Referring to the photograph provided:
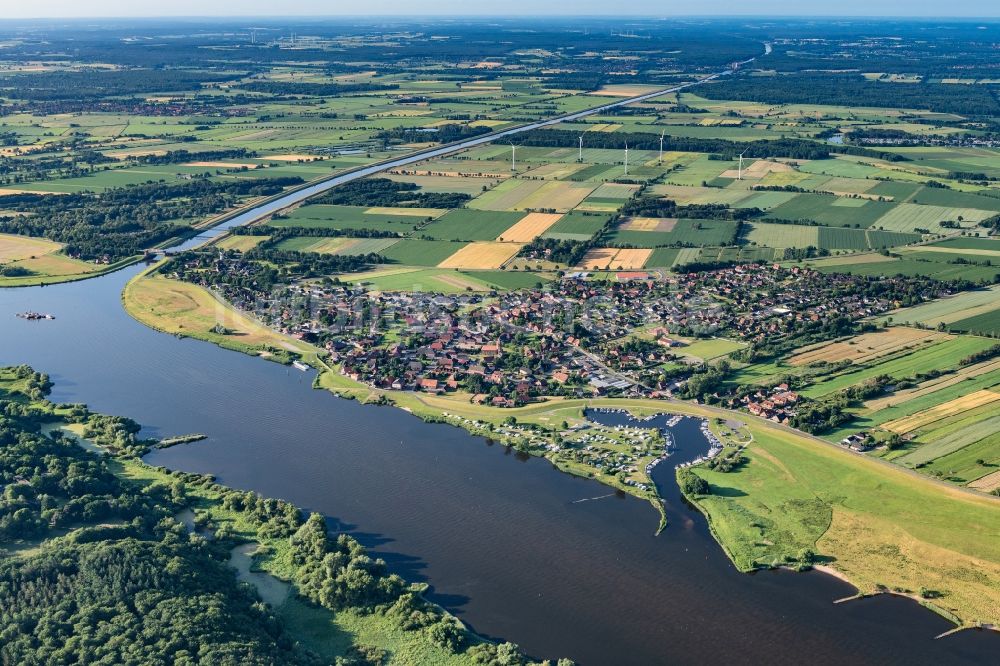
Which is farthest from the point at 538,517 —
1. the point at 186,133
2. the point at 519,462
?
the point at 186,133

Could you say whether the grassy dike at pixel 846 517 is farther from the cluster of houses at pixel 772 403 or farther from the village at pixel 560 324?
the village at pixel 560 324

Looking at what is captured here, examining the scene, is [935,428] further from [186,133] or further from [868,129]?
[186,133]

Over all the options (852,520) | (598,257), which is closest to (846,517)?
(852,520)

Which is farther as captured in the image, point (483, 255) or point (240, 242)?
point (240, 242)

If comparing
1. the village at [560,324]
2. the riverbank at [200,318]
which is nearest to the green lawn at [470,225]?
the village at [560,324]

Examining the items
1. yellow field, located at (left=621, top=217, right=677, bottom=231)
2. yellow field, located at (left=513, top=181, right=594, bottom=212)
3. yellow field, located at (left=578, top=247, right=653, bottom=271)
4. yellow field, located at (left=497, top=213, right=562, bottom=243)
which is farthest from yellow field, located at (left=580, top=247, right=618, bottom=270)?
yellow field, located at (left=513, top=181, right=594, bottom=212)

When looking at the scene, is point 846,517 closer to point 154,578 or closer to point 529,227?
point 154,578
